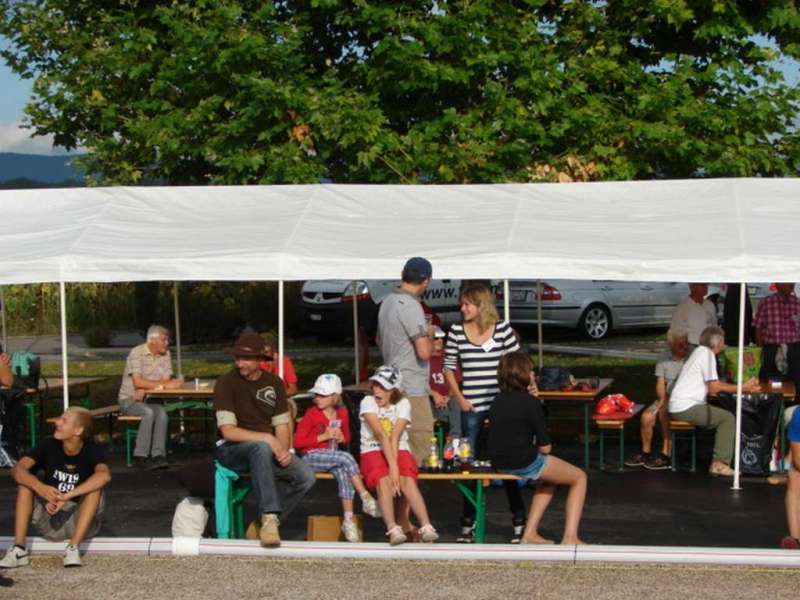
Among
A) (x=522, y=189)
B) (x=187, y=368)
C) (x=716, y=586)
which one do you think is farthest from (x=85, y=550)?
(x=187, y=368)

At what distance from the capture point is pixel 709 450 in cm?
1506

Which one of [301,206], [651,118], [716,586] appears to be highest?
[651,118]

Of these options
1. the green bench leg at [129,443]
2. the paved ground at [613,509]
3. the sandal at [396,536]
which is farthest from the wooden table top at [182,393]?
the sandal at [396,536]

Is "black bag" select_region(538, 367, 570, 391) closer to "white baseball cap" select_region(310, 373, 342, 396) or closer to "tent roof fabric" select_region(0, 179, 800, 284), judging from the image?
"tent roof fabric" select_region(0, 179, 800, 284)

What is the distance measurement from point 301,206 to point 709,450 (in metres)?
4.58

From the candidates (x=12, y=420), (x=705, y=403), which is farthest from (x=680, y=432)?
(x=12, y=420)

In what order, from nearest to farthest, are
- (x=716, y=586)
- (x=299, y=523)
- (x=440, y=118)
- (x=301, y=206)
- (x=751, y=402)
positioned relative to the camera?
1. (x=716, y=586)
2. (x=299, y=523)
3. (x=751, y=402)
4. (x=301, y=206)
5. (x=440, y=118)

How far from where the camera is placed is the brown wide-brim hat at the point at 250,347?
32.7ft

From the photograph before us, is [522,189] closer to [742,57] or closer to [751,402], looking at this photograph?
[751,402]

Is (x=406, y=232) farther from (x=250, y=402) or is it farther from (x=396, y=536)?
(x=396, y=536)

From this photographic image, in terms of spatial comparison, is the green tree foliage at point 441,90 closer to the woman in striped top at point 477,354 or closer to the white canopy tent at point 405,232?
the white canopy tent at point 405,232

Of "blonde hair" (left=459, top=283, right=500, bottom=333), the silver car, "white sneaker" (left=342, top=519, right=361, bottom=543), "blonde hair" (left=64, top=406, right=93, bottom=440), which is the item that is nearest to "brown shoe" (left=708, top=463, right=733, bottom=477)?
"blonde hair" (left=459, top=283, right=500, bottom=333)

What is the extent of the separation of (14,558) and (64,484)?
549 millimetres

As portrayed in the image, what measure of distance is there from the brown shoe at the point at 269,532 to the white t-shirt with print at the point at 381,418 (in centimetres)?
80
